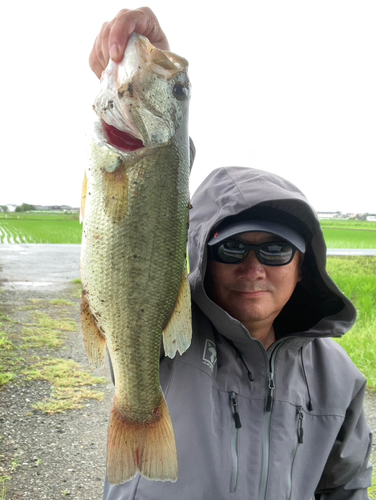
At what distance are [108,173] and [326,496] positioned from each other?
199cm

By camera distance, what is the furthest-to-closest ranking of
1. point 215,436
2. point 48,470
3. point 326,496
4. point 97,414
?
1. point 97,414
2. point 48,470
3. point 326,496
4. point 215,436

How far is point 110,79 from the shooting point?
5.46 ft

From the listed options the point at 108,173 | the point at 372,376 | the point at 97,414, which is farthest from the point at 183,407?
the point at 372,376

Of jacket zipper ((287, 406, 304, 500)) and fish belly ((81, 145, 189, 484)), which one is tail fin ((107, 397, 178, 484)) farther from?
jacket zipper ((287, 406, 304, 500))

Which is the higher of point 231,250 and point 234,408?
point 231,250

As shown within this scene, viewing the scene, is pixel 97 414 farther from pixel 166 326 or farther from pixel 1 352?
pixel 166 326

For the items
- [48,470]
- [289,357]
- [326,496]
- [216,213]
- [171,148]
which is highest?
[171,148]

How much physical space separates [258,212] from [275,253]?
221 mm

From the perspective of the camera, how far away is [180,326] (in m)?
1.72

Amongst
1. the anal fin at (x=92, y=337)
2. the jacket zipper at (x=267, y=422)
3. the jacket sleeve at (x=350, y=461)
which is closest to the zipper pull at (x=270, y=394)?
the jacket zipper at (x=267, y=422)

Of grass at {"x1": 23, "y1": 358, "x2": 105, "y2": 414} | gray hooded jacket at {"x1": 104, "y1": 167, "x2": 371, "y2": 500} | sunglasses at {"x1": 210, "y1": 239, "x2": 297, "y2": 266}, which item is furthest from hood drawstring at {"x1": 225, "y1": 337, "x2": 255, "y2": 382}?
grass at {"x1": 23, "y1": 358, "x2": 105, "y2": 414}

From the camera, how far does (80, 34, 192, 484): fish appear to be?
1610 mm

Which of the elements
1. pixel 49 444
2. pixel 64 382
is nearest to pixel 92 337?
pixel 49 444

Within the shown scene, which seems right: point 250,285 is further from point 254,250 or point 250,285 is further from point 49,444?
point 49,444
